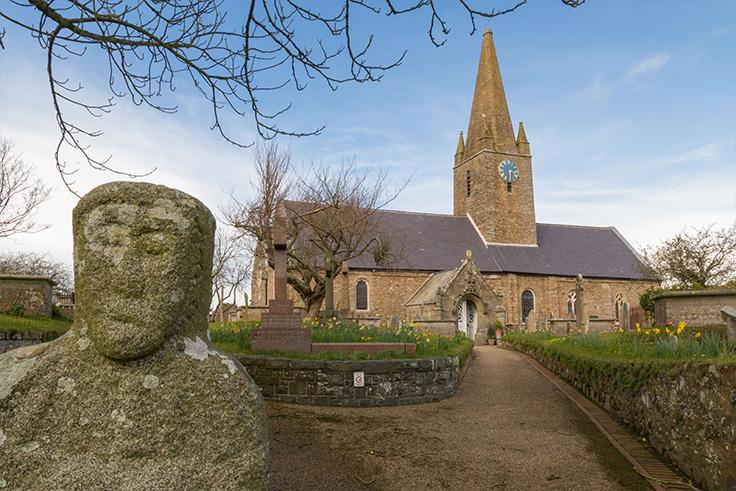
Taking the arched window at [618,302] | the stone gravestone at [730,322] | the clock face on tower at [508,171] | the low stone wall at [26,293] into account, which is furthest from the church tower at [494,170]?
the stone gravestone at [730,322]

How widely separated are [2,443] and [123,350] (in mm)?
667

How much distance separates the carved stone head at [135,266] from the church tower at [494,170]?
3607cm

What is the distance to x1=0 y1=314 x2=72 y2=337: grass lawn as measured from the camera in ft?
37.0

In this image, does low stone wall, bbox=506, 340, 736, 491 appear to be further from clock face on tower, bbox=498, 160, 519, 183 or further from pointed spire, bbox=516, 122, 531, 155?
pointed spire, bbox=516, 122, 531, 155

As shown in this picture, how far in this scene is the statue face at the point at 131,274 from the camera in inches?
99.0

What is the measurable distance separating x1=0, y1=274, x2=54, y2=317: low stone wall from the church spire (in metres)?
30.8

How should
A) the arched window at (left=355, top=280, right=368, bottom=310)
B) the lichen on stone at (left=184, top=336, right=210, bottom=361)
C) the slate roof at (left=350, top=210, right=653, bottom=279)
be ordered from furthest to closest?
the slate roof at (left=350, top=210, right=653, bottom=279), the arched window at (left=355, top=280, right=368, bottom=310), the lichen on stone at (left=184, top=336, right=210, bottom=361)

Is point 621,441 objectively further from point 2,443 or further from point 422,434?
point 2,443

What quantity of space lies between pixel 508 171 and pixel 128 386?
38.9 metres

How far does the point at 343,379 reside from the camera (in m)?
9.27

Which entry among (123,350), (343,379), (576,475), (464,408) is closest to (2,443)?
(123,350)

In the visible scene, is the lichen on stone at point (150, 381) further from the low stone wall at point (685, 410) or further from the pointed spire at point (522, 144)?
the pointed spire at point (522, 144)

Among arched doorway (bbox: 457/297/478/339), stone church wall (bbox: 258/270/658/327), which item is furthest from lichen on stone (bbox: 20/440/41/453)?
stone church wall (bbox: 258/270/658/327)

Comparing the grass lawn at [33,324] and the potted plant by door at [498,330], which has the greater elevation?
the grass lawn at [33,324]
